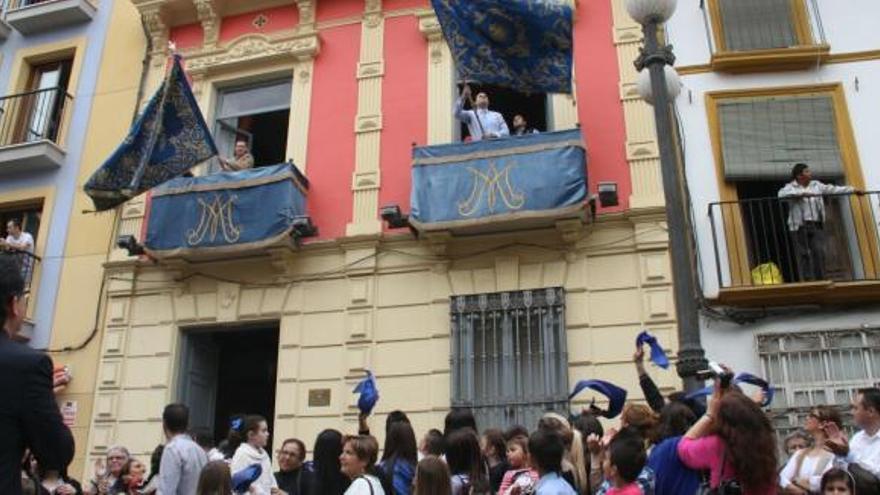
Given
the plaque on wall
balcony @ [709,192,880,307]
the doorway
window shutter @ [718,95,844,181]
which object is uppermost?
window shutter @ [718,95,844,181]

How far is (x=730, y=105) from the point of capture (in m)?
10.8

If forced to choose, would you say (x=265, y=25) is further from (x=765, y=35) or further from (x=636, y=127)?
(x=765, y=35)

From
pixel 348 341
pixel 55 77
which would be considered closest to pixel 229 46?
pixel 55 77

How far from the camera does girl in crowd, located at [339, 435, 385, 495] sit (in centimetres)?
513

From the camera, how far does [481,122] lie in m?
11.2

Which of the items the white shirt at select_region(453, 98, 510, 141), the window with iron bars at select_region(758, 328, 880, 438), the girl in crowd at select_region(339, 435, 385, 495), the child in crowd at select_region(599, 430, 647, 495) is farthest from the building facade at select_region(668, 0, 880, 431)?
the girl in crowd at select_region(339, 435, 385, 495)

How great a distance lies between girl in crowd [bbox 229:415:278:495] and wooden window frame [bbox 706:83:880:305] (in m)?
5.51

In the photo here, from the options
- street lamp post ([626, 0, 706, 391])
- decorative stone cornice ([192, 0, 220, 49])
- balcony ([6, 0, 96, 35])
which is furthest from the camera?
balcony ([6, 0, 96, 35])

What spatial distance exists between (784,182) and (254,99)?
795 cm

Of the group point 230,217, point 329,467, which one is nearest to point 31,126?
point 230,217

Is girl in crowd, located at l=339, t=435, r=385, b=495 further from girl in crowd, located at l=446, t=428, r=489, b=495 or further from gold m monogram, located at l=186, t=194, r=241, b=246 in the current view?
gold m monogram, located at l=186, t=194, r=241, b=246

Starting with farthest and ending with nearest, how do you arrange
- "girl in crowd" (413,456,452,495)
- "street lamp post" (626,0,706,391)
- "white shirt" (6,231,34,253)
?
"white shirt" (6,231,34,253) → "street lamp post" (626,0,706,391) → "girl in crowd" (413,456,452,495)

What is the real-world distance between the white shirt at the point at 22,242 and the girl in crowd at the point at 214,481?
27.8ft

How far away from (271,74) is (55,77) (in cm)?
440
